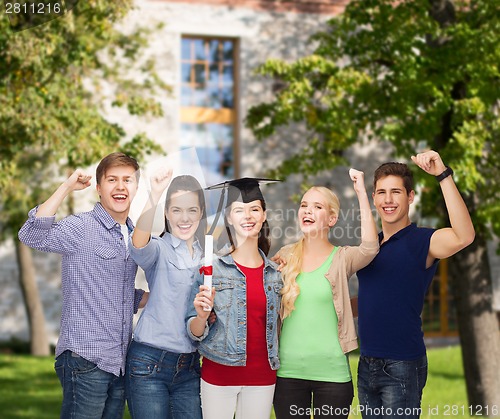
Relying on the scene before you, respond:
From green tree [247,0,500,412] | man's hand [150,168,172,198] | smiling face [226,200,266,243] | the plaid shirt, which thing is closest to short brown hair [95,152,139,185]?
the plaid shirt

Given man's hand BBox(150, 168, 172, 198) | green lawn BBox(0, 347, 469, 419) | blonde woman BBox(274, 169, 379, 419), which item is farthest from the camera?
green lawn BBox(0, 347, 469, 419)

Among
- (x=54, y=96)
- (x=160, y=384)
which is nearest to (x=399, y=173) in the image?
(x=160, y=384)

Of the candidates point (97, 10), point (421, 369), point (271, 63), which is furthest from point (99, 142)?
point (421, 369)

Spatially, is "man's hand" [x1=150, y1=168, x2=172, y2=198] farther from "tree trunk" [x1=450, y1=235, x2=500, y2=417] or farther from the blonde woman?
"tree trunk" [x1=450, y1=235, x2=500, y2=417]

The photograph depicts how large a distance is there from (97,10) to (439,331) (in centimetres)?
1321

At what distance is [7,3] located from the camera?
9633 mm

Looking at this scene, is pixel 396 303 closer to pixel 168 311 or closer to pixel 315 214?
pixel 315 214

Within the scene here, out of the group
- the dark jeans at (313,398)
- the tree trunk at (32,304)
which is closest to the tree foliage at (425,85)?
the dark jeans at (313,398)

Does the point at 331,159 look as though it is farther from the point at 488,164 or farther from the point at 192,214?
the point at 192,214

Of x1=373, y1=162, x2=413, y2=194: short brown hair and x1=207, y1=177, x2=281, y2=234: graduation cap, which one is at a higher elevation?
x1=373, y1=162, x2=413, y2=194: short brown hair

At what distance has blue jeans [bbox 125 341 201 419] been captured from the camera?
4.06 metres

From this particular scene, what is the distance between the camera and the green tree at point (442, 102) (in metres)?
10.1

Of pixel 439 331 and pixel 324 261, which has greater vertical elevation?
pixel 324 261

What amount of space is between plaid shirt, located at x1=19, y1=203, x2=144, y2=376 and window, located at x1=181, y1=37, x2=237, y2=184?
14.3 m
